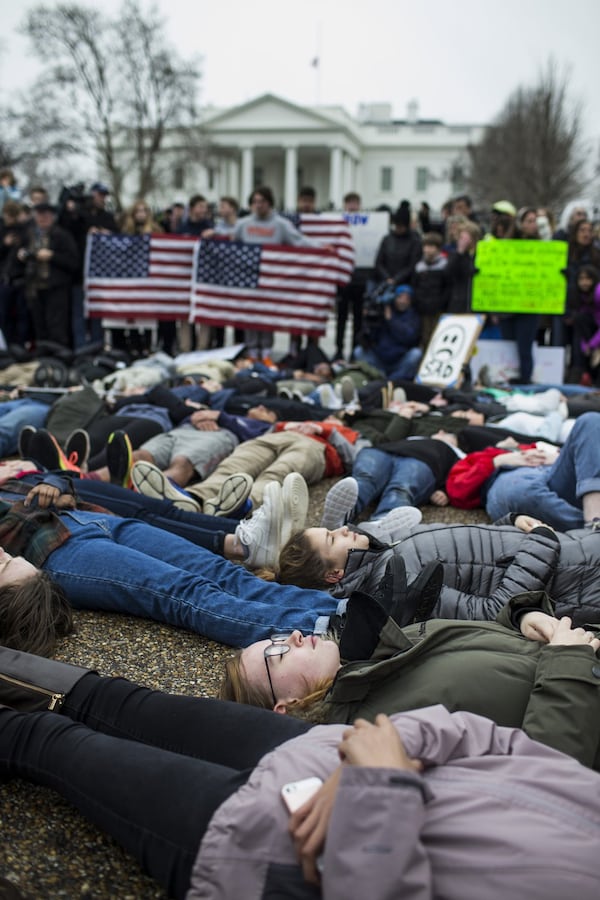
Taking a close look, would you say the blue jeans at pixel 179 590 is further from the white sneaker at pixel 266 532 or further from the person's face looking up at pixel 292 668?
the person's face looking up at pixel 292 668

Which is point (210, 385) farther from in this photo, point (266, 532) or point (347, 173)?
point (347, 173)

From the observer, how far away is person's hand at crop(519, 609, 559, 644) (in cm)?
263

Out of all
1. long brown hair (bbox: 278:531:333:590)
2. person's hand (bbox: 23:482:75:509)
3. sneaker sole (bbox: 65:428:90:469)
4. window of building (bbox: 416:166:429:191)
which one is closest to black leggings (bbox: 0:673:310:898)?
long brown hair (bbox: 278:531:333:590)

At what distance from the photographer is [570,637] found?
251cm

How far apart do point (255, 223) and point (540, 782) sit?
10.2 m

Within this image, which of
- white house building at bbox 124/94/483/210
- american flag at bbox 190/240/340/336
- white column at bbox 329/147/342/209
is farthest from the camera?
white column at bbox 329/147/342/209

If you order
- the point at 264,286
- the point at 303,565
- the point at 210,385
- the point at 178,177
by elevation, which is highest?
the point at 178,177

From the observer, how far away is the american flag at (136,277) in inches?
450

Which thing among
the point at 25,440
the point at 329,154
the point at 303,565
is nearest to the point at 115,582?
the point at 303,565

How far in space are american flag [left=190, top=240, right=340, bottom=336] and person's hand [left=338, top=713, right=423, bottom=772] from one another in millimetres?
9453

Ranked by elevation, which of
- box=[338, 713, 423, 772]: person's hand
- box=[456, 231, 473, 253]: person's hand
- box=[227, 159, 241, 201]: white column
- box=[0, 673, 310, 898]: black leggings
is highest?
box=[227, 159, 241, 201]: white column

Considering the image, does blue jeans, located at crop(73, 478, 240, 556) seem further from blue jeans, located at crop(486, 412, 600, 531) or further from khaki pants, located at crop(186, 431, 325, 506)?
blue jeans, located at crop(486, 412, 600, 531)

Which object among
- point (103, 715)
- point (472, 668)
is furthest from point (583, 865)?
point (103, 715)

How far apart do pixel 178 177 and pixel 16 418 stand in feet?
110
